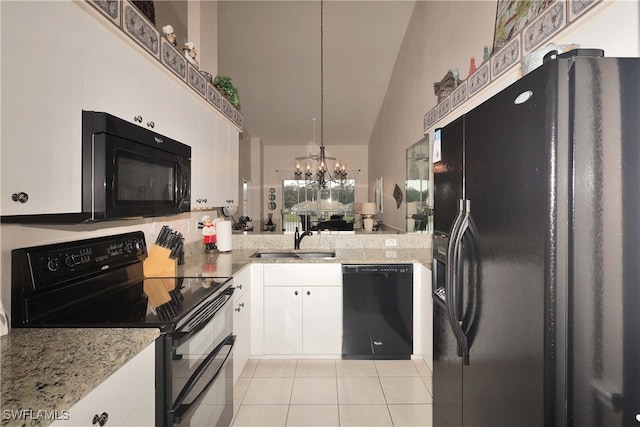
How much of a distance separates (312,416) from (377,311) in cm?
99

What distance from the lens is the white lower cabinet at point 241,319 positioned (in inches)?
90.4

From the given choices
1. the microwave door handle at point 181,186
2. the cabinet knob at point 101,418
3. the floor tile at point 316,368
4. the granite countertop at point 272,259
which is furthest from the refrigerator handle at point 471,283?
the floor tile at point 316,368

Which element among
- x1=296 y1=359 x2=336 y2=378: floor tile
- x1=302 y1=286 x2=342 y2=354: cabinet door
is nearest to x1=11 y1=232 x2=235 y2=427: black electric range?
x1=296 y1=359 x2=336 y2=378: floor tile

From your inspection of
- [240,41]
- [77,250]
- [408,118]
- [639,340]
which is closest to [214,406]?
[77,250]

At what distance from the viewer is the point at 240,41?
5324mm

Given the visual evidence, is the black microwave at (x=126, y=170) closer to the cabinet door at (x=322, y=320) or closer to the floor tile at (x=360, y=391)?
the cabinet door at (x=322, y=320)

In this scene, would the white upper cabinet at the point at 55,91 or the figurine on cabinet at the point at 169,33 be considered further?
the figurine on cabinet at the point at 169,33

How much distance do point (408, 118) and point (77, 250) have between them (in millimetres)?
4290

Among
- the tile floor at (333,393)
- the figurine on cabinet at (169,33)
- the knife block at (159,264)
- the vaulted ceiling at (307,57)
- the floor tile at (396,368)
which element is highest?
the vaulted ceiling at (307,57)

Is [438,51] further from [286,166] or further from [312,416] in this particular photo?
[286,166]

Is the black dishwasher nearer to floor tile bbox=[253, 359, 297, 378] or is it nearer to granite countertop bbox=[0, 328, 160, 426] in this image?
floor tile bbox=[253, 359, 297, 378]

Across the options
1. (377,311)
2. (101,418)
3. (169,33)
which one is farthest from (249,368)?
(169,33)

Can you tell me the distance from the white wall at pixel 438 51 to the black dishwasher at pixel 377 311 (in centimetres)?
139

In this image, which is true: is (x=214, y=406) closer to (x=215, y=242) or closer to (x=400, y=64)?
(x=215, y=242)
